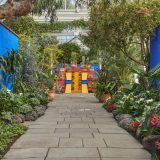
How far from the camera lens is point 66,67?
2914 centimetres

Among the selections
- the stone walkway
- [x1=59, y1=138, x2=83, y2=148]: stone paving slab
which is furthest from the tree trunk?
[x1=59, y1=138, x2=83, y2=148]: stone paving slab

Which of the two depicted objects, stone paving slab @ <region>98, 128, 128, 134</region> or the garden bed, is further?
stone paving slab @ <region>98, 128, 128, 134</region>

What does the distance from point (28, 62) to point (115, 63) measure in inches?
158

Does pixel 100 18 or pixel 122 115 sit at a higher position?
pixel 100 18

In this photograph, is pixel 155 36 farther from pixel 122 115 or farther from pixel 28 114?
pixel 28 114

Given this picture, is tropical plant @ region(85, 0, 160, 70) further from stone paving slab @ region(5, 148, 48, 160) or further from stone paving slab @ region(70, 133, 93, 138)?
stone paving slab @ region(5, 148, 48, 160)

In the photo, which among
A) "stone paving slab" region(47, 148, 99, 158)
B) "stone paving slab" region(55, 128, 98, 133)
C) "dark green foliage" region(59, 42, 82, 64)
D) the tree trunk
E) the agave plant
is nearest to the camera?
"stone paving slab" region(47, 148, 99, 158)

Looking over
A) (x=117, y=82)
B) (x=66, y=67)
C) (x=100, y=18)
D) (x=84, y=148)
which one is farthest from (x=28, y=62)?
(x=66, y=67)

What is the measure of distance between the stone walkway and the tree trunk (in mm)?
2602

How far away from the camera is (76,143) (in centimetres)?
745

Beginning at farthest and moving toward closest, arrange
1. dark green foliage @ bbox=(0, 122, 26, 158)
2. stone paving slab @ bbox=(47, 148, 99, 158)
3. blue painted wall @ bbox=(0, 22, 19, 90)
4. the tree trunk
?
blue painted wall @ bbox=(0, 22, 19, 90) < the tree trunk < dark green foliage @ bbox=(0, 122, 26, 158) < stone paving slab @ bbox=(47, 148, 99, 158)

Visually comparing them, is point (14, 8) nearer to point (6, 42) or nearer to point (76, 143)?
point (76, 143)

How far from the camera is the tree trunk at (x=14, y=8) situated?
9570mm

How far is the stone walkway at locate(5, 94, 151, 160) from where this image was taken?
21.0 ft
